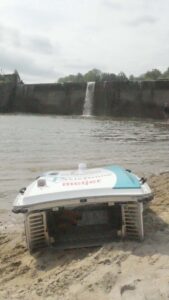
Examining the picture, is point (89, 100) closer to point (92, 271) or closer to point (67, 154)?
point (67, 154)

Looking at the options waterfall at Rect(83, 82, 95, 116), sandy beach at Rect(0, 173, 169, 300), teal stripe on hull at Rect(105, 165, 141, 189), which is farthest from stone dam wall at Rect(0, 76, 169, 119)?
sandy beach at Rect(0, 173, 169, 300)

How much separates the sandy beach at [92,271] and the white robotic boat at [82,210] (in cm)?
18

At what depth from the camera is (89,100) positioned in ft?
158

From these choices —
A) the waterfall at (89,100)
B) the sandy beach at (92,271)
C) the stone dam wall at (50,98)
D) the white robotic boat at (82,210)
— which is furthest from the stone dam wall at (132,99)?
the sandy beach at (92,271)

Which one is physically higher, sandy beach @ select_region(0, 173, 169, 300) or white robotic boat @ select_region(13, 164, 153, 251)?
white robotic boat @ select_region(13, 164, 153, 251)

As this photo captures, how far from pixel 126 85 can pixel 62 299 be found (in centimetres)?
4244

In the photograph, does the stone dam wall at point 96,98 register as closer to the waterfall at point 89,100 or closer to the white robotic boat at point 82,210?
the waterfall at point 89,100

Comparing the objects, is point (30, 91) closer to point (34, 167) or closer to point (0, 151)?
point (0, 151)

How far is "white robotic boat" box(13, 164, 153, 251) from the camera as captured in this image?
220 inches

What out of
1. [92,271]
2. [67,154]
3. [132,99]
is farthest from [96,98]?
[92,271]

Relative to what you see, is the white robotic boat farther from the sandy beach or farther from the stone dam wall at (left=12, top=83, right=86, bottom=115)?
the stone dam wall at (left=12, top=83, right=86, bottom=115)

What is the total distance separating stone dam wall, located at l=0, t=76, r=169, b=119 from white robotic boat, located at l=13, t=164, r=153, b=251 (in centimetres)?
3591

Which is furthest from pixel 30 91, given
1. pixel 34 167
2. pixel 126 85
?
pixel 34 167

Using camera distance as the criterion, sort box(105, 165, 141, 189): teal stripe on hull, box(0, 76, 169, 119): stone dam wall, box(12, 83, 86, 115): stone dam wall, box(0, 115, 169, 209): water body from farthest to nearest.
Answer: box(12, 83, 86, 115): stone dam wall
box(0, 76, 169, 119): stone dam wall
box(0, 115, 169, 209): water body
box(105, 165, 141, 189): teal stripe on hull
